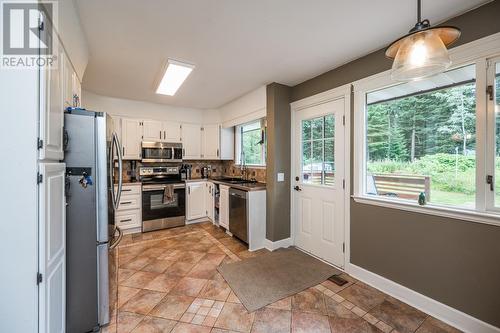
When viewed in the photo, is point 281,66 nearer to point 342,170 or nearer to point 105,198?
point 342,170

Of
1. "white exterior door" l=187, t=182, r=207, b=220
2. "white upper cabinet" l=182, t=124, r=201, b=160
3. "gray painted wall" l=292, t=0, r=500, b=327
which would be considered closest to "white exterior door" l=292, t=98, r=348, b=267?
"gray painted wall" l=292, t=0, r=500, b=327

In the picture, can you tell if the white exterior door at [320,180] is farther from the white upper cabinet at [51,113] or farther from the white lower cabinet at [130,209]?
the white lower cabinet at [130,209]

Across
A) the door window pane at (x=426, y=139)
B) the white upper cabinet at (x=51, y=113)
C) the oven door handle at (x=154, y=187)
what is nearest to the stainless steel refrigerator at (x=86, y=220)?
the white upper cabinet at (x=51, y=113)

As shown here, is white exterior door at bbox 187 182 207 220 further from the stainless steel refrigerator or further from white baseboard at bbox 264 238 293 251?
the stainless steel refrigerator

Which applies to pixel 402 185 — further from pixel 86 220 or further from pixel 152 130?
pixel 152 130

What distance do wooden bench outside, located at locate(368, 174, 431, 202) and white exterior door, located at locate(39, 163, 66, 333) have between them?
2.85 m

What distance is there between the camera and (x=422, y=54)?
1.06m

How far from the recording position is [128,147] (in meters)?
4.09

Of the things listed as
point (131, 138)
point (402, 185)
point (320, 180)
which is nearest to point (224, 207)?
point (320, 180)

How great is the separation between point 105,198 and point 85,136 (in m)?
0.50

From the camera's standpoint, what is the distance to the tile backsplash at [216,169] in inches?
160

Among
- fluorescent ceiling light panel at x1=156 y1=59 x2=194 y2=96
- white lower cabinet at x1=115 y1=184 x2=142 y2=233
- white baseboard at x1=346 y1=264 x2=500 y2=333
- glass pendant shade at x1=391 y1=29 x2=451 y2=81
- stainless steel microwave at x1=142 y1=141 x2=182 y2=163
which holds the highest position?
fluorescent ceiling light panel at x1=156 y1=59 x2=194 y2=96

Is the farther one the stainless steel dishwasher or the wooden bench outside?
the stainless steel dishwasher

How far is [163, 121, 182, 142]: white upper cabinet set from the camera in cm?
445
